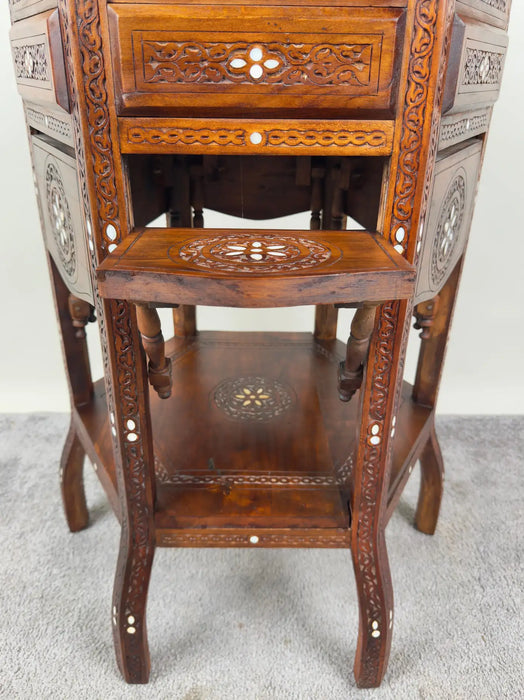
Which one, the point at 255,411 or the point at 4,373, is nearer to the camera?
the point at 255,411

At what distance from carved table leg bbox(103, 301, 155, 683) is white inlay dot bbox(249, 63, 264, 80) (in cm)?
35

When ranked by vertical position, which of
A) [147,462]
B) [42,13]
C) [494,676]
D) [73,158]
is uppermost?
[42,13]

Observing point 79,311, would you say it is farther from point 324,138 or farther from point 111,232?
point 324,138

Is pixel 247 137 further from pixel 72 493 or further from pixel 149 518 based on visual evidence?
pixel 72 493

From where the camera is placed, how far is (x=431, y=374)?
1.31m

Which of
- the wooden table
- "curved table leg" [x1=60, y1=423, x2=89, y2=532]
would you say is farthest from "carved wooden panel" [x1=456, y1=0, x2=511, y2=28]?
"curved table leg" [x1=60, y1=423, x2=89, y2=532]

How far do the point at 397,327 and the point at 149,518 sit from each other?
54cm

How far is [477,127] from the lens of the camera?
38.4 inches

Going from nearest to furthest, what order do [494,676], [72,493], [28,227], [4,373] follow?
[494,676]
[72,493]
[28,227]
[4,373]

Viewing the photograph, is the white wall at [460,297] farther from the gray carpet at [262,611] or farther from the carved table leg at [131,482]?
the carved table leg at [131,482]

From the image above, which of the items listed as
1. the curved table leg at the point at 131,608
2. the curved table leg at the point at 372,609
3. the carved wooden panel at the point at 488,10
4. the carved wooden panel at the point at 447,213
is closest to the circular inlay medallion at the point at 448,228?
the carved wooden panel at the point at 447,213

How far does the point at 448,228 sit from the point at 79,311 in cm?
73

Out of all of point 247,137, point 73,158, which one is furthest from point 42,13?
point 247,137

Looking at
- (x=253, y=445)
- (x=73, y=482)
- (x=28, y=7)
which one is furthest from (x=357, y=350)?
(x=73, y=482)
